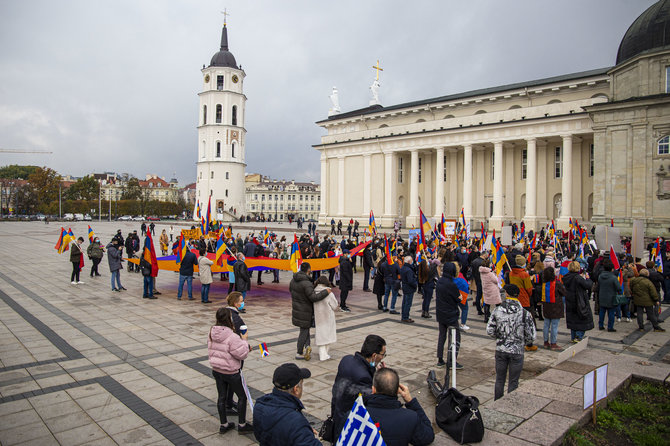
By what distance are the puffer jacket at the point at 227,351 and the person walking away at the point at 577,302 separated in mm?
7454

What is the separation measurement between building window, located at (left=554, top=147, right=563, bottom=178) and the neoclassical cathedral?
0.10 meters

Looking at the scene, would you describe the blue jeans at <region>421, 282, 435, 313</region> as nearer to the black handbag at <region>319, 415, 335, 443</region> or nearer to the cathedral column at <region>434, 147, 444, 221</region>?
the black handbag at <region>319, 415, 335, 443</region>

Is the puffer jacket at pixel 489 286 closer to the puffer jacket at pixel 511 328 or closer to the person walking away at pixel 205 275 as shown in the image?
the puffer jacket at pixel 511 328

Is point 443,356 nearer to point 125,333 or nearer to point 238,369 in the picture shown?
point 238,369

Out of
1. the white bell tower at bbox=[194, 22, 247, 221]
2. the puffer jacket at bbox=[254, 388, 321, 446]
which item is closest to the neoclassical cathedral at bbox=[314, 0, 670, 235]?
the white bell tower at bbox=[194, 22, 247, 221]

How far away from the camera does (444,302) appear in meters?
8.27

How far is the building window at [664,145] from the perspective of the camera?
3103 cm

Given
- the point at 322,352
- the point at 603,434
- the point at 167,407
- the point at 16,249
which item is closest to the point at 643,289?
the point at 603,434

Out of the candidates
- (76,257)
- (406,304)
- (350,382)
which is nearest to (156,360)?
(350,382)

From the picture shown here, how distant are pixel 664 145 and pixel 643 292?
89.1ft

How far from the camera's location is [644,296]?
1077 cm

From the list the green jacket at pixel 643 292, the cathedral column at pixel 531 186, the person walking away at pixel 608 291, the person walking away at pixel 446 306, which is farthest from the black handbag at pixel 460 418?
the cathedral column at pixel 531 186

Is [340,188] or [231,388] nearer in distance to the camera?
[231,388]

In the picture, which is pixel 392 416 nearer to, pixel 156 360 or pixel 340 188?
pixel 156 360
